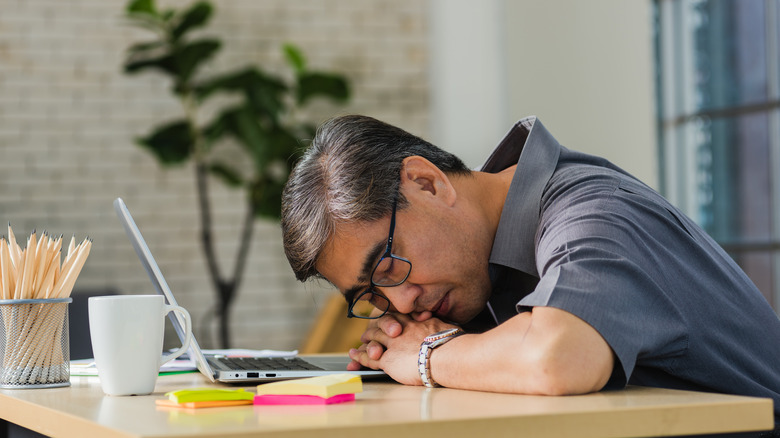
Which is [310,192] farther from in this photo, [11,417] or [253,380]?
[11,417]

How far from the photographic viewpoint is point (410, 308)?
1.42m

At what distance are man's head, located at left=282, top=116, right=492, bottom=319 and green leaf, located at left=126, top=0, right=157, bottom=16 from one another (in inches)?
105

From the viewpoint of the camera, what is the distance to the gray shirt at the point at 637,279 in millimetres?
1041

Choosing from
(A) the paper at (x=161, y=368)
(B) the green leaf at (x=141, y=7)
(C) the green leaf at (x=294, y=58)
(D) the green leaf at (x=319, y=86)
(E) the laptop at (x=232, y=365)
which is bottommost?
(A) the paper at (x=161, y=368)

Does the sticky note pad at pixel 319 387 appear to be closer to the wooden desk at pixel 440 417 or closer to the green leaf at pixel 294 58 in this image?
the wooden desk at pixel 440 417

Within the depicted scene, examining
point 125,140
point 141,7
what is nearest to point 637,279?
point 141,7

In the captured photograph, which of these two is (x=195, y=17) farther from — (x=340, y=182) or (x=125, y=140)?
(x=340, y=182)

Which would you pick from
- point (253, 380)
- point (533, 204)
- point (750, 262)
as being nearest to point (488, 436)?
point (253, 380)

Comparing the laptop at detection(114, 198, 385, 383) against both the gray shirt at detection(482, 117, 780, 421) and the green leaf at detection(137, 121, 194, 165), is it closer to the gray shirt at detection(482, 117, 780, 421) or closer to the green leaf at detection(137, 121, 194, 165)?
the gray shirt at detection(482, 117, 780, 421)

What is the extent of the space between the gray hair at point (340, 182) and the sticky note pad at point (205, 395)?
1.48 ft

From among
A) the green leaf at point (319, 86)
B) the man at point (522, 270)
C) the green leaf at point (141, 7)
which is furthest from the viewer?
the green leaf at point (319, 86)

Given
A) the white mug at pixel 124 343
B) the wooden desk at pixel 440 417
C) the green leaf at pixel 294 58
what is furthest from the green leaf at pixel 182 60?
the wooden desk at pixel 440 417

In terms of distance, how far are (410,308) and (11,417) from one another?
0.61 metres

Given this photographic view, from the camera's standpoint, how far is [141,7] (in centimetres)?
385
